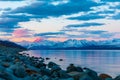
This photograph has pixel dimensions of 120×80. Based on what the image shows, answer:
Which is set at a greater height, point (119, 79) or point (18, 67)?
point (18, 67)

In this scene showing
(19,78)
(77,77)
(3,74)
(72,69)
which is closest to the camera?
(3,74)

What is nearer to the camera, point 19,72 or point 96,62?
point 19,72

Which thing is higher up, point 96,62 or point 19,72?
point 19,72

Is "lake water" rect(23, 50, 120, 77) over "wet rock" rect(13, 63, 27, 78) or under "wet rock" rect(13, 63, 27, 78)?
under

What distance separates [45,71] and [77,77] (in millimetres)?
3611

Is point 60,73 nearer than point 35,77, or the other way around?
point 35,77

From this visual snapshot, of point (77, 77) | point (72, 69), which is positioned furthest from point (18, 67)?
point (72, 69)

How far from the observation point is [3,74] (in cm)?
1161

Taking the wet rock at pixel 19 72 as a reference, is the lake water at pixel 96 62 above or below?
below

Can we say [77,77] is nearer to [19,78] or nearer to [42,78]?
[42,78]

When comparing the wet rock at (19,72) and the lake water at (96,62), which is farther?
the lake water at (96,62)

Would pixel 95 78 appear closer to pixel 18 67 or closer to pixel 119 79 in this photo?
pixel 119 79

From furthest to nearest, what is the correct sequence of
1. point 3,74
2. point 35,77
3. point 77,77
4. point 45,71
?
point 45,71 → point 77,77 → point 35,77 → point 3,74

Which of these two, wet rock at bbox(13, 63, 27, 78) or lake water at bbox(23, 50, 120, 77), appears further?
lake water at bbox(23, 50, 120, 77)
